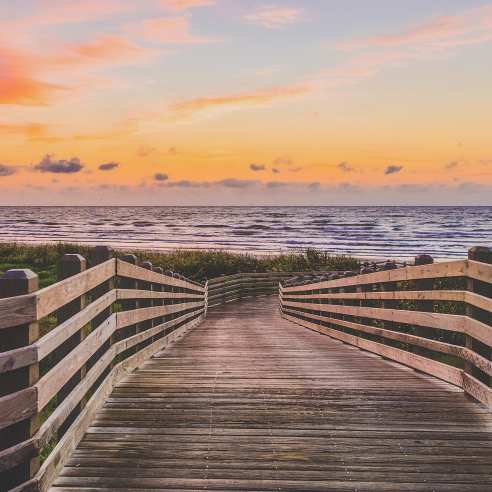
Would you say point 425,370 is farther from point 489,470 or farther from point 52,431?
point 52,431

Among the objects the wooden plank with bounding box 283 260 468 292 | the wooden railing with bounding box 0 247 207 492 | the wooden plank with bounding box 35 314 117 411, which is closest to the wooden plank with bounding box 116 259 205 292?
the wooden railing with bounding box 0 247 207 492

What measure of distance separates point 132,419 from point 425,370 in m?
3.74

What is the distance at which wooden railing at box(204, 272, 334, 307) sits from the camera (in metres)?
30.1

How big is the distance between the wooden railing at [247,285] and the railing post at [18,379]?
25568 millimetres

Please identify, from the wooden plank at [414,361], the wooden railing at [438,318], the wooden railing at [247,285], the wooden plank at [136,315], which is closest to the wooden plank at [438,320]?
the wooden railing at [438,318]

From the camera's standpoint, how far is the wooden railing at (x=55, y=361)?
340 centimetres

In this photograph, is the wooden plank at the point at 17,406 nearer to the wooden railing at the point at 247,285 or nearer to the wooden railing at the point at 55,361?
the wooden railing at the point at 55,361

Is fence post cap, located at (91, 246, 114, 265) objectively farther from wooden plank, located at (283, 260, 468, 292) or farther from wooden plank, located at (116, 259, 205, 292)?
wooden plank, located at (283, 260, 468, 292)

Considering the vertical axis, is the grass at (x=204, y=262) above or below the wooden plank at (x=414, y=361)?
below

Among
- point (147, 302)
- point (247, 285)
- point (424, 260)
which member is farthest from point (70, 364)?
point (247, 285)

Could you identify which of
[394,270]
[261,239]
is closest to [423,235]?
[261,239]

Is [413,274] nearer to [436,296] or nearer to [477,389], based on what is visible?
[436,296]

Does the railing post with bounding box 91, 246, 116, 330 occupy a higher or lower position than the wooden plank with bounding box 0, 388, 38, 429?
higher

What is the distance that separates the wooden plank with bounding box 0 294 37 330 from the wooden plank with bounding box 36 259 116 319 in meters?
0.08
